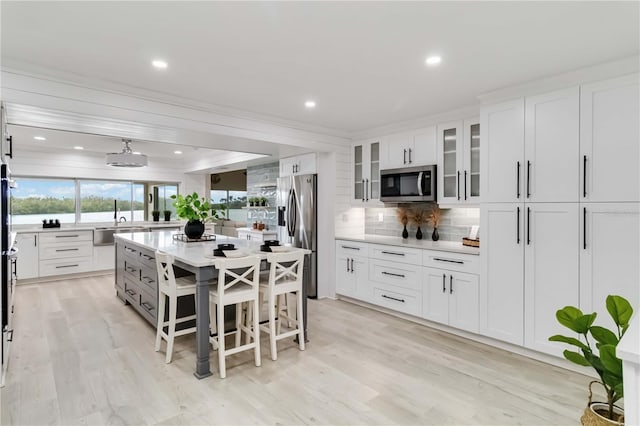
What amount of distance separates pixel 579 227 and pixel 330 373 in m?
2.32

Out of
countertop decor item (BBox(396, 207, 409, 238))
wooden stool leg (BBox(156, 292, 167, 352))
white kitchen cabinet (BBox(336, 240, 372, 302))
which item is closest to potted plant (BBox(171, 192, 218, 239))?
wooden stool leg (BBox(156, 292, 167, 352))

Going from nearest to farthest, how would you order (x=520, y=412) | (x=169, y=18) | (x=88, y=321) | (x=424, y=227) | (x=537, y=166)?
(x=169, y=18) < (x=520, y=412) < (x=537, y=166) < (x=88, y=321) < (x=424, y=227)

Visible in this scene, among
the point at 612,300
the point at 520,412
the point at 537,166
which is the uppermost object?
the point at 537,166

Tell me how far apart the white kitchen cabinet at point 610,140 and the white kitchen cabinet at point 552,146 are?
56 mm

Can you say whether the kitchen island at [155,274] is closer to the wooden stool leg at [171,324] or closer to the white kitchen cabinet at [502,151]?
the wooden stool leg at [171,324]

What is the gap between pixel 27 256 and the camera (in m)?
5.91

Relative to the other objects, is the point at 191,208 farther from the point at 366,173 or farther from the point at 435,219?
the point at 435,219

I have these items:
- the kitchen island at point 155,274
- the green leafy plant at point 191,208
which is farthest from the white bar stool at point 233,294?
the green leafy plant at point 191,208

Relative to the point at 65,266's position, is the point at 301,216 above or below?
above

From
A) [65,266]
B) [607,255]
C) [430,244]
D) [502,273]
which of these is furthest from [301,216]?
[65,266]

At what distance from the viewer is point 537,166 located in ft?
10.0

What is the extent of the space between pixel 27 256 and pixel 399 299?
613 centimetres

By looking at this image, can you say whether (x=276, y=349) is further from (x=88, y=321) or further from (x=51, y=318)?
(x=51, y=318)

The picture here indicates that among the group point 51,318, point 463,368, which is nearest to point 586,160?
point 463,368
